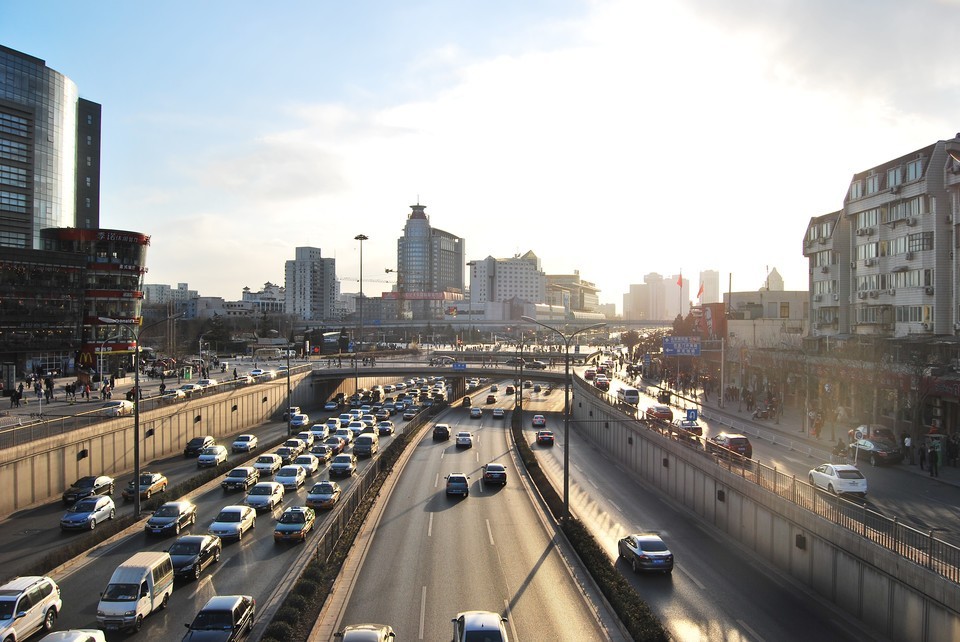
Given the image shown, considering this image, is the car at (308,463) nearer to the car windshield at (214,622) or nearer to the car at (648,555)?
the car at (648,555)

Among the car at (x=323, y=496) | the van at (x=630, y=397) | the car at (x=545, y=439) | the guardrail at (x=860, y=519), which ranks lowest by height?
the car at (x=545, y=439)

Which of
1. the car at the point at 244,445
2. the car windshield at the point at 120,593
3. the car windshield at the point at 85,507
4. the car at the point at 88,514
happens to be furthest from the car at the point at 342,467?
the car windshield at the point at 120,593

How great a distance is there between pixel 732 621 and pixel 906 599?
436 centimetres

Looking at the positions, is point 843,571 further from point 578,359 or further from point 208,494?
point 578,359

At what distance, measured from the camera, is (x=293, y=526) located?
26156 mm

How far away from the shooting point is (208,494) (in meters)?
35.1

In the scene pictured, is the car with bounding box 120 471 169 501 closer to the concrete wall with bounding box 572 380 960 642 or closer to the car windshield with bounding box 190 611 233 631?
the car windshield with bounding box 190 611 233 631

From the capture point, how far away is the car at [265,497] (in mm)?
31438

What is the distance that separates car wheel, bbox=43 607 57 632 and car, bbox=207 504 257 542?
25.7ft

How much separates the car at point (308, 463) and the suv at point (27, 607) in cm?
2041

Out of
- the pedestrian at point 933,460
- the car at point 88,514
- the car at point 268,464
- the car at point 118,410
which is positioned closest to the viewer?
the car at point 88,514

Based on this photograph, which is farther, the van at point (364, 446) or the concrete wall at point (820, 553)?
the van at point (364, 446)

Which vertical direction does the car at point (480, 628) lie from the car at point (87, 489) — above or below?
above

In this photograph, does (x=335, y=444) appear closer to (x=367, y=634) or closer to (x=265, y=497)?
(x=265, y=497)
